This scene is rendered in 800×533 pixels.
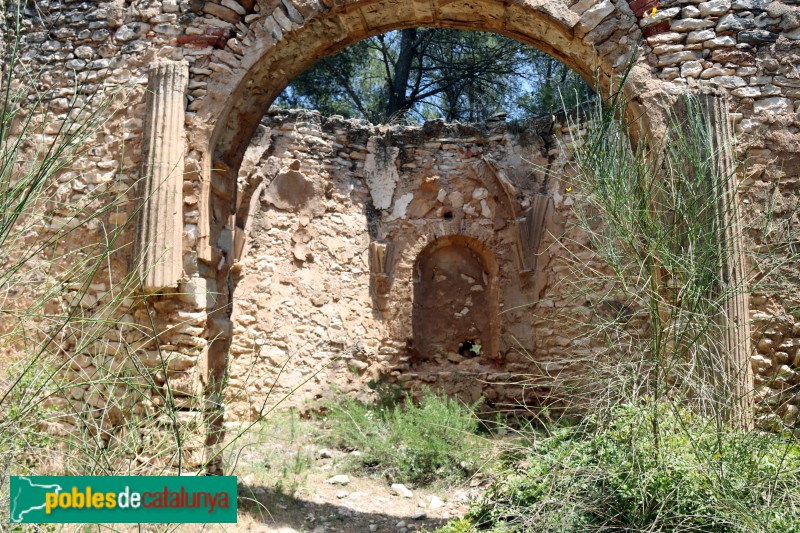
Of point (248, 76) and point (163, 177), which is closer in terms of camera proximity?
point (163, 177)

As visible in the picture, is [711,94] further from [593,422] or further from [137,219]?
[137,219]

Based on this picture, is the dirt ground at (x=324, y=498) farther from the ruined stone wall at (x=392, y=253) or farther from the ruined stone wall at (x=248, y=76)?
the ruined stone wall at (x=392, y=253)

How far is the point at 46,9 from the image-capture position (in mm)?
4984

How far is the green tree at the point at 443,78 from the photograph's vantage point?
12586 millimetres

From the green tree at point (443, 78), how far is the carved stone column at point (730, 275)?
8.62 metres

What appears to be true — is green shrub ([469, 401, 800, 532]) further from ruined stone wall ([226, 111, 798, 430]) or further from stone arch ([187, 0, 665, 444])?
ruined stone wall ([226, 111, 798, 430])

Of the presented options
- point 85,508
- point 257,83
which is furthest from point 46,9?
point 85,508

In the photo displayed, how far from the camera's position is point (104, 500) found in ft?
6.97

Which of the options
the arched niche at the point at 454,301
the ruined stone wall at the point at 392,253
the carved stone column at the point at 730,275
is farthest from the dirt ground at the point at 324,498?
the arched niche at the point at 454,301

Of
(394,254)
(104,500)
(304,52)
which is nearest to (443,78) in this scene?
(394,254)

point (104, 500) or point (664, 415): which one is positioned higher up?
point (664, 415)

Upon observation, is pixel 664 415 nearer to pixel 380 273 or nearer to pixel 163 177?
pixel 163 177

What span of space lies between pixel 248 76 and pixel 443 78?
868cm

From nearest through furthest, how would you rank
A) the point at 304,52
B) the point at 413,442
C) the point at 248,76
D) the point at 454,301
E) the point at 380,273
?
the point at 248,76, the point at 304,52, the point at 413,442, the point at 380,273, the point at 454,301
